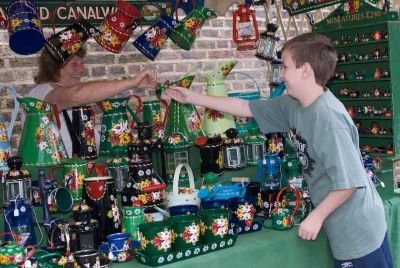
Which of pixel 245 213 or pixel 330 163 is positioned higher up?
pixel 330 163

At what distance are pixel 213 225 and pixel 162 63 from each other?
205 centimetres

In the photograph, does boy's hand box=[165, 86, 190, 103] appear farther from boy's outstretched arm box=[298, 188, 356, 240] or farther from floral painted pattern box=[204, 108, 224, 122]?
boy's outstretched arm box=[298, 188, 356, 240]

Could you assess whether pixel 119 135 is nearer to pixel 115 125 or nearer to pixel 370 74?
pixel 115 125

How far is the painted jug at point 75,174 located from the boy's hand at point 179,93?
0.42 m

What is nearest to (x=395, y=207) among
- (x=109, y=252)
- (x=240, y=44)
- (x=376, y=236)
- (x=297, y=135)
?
(x=376, y=236)

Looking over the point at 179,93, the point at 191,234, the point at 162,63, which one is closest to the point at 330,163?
the point at 191,234

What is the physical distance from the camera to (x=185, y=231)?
5.13 ft

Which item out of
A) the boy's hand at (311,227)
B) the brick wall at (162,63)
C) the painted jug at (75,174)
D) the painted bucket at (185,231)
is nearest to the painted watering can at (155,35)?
the brick wall at (162,63)

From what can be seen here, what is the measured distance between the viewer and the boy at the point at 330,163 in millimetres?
1595

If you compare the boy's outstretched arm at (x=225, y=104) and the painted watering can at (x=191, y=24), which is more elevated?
the painted watering can at (x=191, y=24)

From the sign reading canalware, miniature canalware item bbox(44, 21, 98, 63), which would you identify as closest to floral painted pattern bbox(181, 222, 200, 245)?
miniature canalware item bbox(44, 21, 98, 63)

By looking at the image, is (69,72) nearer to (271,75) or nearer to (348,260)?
(271,75)

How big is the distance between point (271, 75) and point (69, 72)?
3.09 ft

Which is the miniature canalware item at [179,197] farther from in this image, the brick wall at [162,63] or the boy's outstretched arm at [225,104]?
the brick wall at [162,63]
